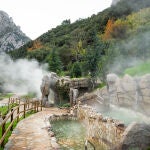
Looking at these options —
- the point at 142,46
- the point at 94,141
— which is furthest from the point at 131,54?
the point at 94,141

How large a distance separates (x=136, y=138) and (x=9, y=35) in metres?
126

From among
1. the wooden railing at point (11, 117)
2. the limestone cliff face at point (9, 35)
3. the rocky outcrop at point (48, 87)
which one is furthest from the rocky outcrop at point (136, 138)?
the limestone cliff face at point (9, 35)

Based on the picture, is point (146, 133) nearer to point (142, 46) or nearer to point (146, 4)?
point (142, 46)

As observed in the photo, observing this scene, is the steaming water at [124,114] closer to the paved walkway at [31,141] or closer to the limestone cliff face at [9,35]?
the paved walkway at [31,141]

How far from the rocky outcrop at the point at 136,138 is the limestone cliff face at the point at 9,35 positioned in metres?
114

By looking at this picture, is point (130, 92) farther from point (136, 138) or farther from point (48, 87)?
point (136, 138)

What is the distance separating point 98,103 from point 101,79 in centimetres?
1427

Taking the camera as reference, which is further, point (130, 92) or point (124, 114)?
point (130, 92)

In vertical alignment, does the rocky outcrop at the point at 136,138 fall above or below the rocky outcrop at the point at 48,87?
below

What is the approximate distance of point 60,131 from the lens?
1983cm

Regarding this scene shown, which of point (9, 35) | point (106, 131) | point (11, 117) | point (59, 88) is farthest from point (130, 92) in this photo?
point (9, 35)

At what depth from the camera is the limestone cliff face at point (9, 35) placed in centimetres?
12838

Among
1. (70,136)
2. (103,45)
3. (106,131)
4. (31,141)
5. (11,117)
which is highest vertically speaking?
(103,45)

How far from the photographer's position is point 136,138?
1155cm
